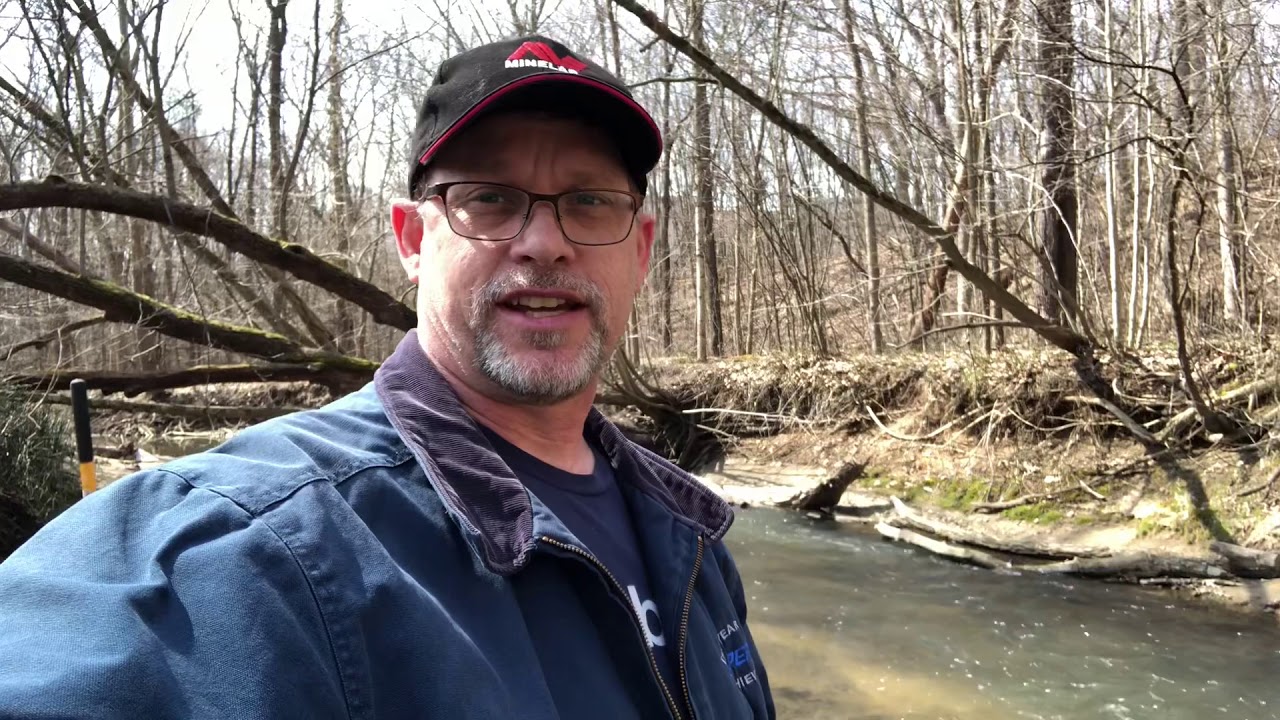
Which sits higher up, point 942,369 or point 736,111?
point 736,111

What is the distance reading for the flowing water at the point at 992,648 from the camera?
553cm

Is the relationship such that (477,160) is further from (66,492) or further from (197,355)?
(197,355)

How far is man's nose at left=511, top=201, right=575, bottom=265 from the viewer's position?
5.17 ft

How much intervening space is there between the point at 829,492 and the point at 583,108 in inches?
384

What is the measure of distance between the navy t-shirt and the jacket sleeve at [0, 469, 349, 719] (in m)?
0.53

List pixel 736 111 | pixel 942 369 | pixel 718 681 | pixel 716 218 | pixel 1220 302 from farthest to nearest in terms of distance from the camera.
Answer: pixel 716 218, pixel 736 111, pixel 942 369, pixel 1220 302, pixel 718 681

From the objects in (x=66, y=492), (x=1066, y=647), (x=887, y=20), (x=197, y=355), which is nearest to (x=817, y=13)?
(x=887, y=20)

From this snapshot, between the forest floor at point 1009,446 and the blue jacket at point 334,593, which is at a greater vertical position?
the blue jacket at point 334,593

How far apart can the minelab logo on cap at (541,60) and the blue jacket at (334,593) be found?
0.57 meters

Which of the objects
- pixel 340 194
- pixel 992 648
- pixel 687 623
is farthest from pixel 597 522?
pixel 340 194

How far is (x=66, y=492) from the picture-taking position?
6664 mm

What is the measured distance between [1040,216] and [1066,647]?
6.07 m

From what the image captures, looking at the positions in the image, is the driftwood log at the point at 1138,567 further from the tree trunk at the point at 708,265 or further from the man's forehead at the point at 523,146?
the tree trunk at the point at 708,265

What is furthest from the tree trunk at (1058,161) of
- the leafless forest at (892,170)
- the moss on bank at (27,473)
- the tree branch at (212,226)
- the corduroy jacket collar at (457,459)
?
the moss on bank at (27,473)
